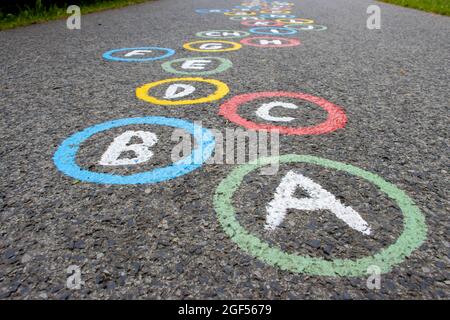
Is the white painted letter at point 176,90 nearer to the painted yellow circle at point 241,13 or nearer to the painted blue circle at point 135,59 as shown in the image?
the painted blue circle at point 135,59

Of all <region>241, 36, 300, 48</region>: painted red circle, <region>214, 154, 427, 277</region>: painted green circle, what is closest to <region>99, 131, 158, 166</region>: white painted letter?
<region>214, 154, 427, 277</region>: painted green circle

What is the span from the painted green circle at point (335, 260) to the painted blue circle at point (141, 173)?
24cm

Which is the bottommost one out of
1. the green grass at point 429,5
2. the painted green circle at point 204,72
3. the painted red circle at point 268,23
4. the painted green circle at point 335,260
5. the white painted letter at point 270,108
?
the painted green circle at point 335,260

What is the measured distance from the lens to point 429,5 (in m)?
7.32

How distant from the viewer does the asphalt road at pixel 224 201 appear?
3.53ft

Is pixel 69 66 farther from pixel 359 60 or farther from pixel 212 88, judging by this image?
pixel 359 60

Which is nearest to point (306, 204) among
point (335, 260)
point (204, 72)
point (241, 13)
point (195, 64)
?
point (335, 260)

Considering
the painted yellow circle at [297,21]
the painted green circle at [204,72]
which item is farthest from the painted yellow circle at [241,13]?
the painted green circle at [204,72]

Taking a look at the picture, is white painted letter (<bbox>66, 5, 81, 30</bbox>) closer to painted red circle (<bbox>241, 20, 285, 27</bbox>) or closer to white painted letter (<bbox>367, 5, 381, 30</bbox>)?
painted red circle (<bbox>241, 20, 285, 27</bbox>)

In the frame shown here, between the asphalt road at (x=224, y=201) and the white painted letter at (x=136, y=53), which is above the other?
the white painted letter at (x=136, y=53)

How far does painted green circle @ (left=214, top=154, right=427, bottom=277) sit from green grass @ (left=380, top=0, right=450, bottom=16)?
6553 millimetres

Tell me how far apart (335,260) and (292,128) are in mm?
A: 998

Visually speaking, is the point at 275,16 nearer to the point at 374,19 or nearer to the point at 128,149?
the point at 374,19
